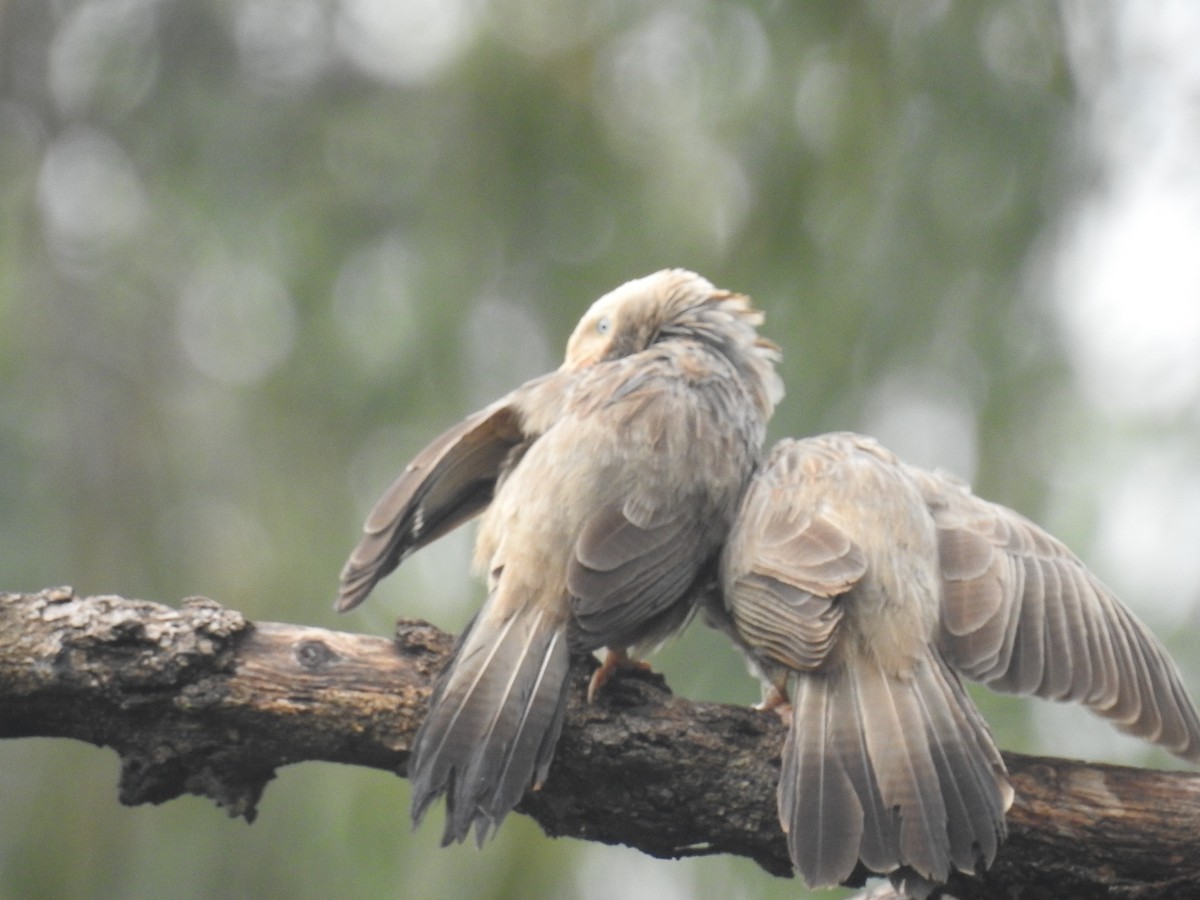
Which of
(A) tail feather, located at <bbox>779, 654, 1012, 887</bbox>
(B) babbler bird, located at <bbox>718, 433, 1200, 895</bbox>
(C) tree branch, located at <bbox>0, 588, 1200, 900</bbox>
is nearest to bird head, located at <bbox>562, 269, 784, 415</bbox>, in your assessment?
(B) babbler bird, located at <bbox>718, 433, 1200, 895</bbox>

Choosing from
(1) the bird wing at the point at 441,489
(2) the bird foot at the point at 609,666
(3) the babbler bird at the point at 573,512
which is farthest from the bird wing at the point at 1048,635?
(1) the bird wing at the point at 441,489

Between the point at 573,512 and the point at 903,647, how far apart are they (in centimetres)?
106

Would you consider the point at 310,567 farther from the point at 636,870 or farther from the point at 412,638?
the point at 412,638

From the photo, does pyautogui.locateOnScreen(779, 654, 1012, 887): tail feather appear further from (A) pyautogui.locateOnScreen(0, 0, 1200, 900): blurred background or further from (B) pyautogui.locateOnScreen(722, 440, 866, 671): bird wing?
(A) pyautogui.locateOnScreen(0, 0, 1200, 900): blurred background

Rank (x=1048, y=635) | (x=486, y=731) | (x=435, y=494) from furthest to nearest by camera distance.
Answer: (x=435, y=494) < (x=1048, y=635) < (x=486, y=731)

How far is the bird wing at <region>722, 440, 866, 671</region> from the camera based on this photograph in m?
4.04

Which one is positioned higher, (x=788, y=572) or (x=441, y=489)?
(x=441, y=489)

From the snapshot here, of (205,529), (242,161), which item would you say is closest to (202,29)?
(242,161)

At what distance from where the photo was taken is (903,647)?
404cm

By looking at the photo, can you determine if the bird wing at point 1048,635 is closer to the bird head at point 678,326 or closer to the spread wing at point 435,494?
the bird head at point 678,326

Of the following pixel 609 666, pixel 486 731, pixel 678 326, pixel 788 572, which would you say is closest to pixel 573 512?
pixel 609 666

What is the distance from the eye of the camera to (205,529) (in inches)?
280

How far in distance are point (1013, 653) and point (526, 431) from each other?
1.77m

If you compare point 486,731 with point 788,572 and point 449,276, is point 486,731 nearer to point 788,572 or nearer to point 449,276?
point 788,572
